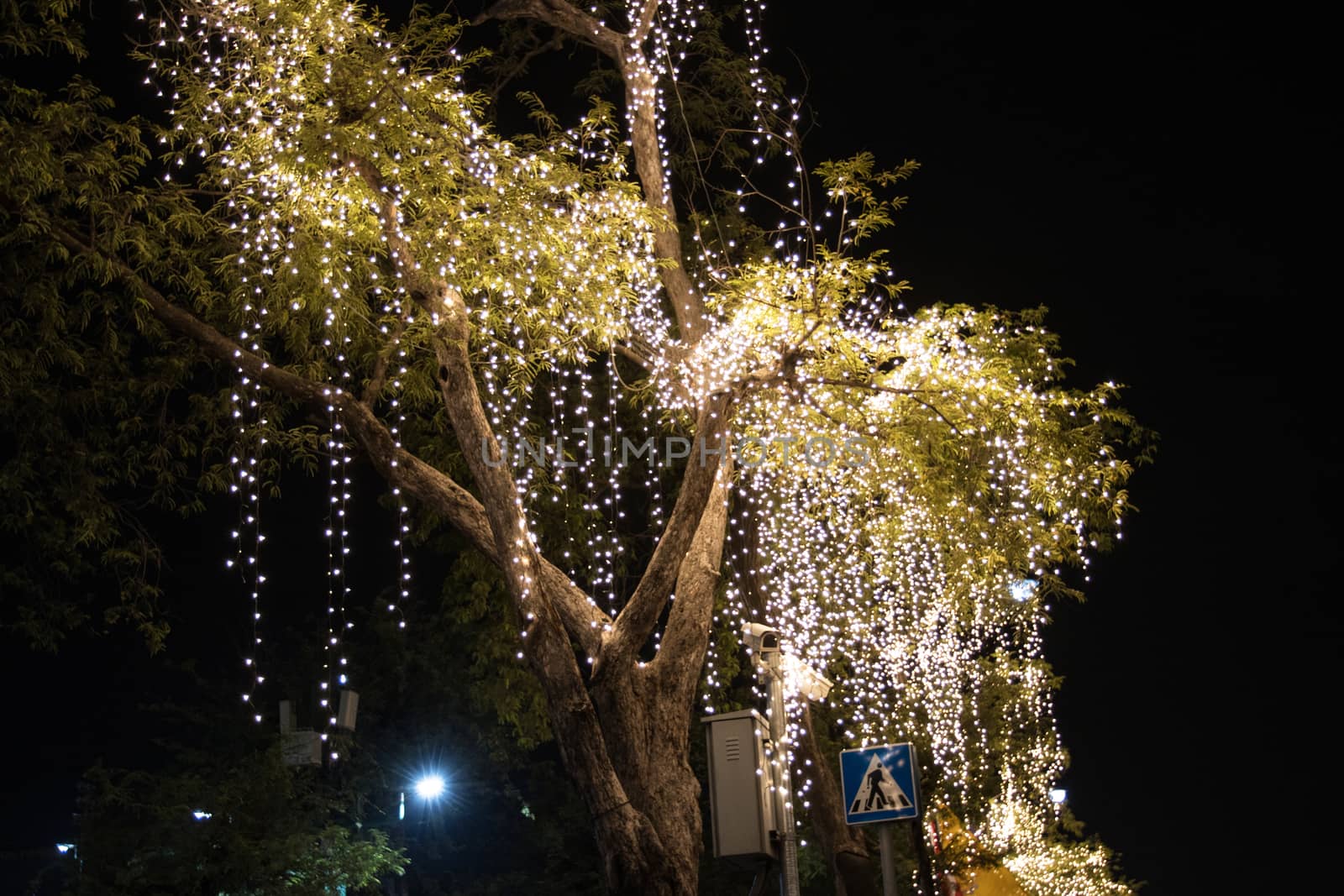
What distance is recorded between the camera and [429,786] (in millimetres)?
18938

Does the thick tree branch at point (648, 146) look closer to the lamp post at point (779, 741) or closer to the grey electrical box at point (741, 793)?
the lamp post at point (779, 741)

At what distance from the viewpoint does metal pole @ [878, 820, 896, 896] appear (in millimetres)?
5730

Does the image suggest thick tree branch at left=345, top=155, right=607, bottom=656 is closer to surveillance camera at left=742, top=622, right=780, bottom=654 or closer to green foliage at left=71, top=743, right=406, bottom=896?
surveillance camera at left=742, top=622, right=780, bottom=654

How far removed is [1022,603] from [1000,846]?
6773 millimetres

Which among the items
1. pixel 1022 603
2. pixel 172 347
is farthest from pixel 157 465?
pixel 1022 603

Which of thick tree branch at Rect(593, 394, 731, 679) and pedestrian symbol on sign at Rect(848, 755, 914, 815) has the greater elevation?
thick tree branch at Rect(593, 394, 731, 679)

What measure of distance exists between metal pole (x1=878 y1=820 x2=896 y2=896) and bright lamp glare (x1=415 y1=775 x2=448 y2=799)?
1419cm

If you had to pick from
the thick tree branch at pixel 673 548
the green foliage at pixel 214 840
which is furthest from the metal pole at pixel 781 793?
the green foliage at pixel 214 840

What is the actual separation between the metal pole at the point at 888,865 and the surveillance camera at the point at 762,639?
112cm

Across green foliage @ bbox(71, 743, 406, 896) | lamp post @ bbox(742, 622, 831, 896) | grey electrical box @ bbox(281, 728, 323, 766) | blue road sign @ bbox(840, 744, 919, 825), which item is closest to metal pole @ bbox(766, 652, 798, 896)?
lamp post @ bbox(742, 622, 831, 896)

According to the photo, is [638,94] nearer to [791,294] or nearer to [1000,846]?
[791,294]

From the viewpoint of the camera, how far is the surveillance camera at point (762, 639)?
5.91 metres

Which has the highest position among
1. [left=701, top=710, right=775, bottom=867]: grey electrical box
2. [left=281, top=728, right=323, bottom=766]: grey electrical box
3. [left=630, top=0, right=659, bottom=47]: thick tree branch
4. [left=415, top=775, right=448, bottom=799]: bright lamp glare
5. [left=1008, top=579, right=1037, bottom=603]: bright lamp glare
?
[left=630, top=0, right=659, bottom=47]: thick tree branch

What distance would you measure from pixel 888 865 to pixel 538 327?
4.14 metres
